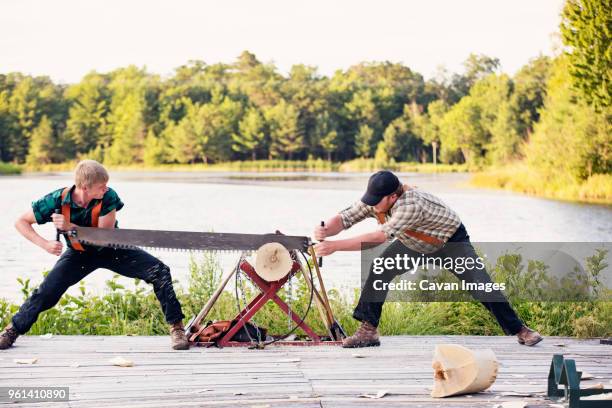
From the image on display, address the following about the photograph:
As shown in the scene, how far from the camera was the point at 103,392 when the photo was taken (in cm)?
475

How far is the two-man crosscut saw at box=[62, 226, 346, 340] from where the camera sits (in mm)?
5906

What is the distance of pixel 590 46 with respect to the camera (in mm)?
30688

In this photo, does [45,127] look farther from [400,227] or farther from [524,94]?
[400,227]

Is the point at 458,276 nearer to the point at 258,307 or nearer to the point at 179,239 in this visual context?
the point at 258,307

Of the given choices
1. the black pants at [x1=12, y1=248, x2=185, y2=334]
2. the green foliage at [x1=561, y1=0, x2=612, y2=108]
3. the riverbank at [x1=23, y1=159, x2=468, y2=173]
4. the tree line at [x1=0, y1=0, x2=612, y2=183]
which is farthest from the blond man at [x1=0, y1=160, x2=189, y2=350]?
the riverbank at [x1=23, y1=159, x2=468, y2=173]

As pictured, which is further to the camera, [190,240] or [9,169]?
[9,169]

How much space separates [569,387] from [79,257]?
132 inches

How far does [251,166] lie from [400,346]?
308ft

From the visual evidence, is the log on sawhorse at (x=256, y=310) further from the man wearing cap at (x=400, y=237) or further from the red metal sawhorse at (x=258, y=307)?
the man wearing cap at (x=400, y=237)

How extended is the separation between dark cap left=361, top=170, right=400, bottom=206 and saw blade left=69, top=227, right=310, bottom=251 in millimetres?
603

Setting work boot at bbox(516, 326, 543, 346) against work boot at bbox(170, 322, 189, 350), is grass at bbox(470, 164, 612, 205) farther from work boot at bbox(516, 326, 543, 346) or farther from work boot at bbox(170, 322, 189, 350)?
work boot at bbox(170, 322, 189, 350)

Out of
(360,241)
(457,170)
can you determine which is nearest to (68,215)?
(360,241)

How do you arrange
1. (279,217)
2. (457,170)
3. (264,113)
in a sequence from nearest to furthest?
(279,217) < (457,170) < (264,113)

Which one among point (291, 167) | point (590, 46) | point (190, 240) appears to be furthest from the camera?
point (291, 167)
